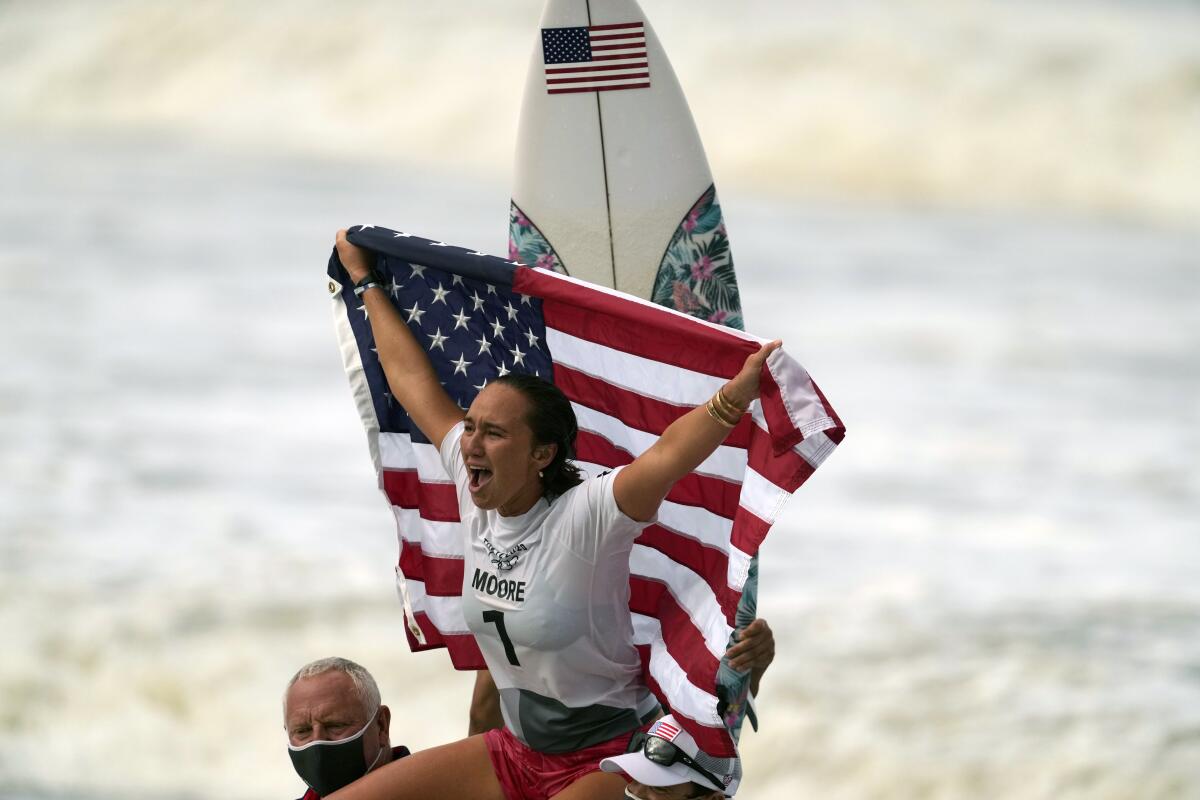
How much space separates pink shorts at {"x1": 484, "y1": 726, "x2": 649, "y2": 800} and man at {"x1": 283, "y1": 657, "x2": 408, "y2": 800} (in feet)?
0.74

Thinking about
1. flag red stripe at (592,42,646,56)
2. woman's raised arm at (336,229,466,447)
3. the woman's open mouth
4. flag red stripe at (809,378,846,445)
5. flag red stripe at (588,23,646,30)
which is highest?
flag red stripe at (588,23,646,30)

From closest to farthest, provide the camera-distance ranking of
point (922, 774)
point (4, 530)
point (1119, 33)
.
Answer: point (922, 774), point (4, 530), point (1119, 33)

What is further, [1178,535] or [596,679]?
[1178,535]

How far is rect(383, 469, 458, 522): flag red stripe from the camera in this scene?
9.80 feet

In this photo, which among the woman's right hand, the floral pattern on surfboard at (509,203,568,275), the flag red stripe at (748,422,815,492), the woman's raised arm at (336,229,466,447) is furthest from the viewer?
the floral pattern on surfboard at (509,203,568,275)

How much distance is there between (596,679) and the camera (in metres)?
2.63

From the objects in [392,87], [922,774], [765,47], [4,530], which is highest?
[392,87]

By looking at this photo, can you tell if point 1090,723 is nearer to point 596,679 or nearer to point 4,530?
point 596,679

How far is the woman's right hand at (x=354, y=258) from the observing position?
296 cm

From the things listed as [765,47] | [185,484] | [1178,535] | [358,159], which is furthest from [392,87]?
[1178,535]

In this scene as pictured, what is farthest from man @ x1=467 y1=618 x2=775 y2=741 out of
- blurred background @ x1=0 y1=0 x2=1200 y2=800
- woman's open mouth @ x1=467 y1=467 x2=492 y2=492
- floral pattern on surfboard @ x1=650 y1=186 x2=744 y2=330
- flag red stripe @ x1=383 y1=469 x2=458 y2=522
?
blurred background @ x1=0 y1=0 x2=1200 y2=800

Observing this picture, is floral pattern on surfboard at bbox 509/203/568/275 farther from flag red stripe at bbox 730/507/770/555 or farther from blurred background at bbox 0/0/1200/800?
blurred background at bbox 0/0/1200/800

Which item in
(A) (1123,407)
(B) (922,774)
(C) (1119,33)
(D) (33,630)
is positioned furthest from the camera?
(C) (1119,33)

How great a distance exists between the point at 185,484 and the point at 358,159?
423 inches
